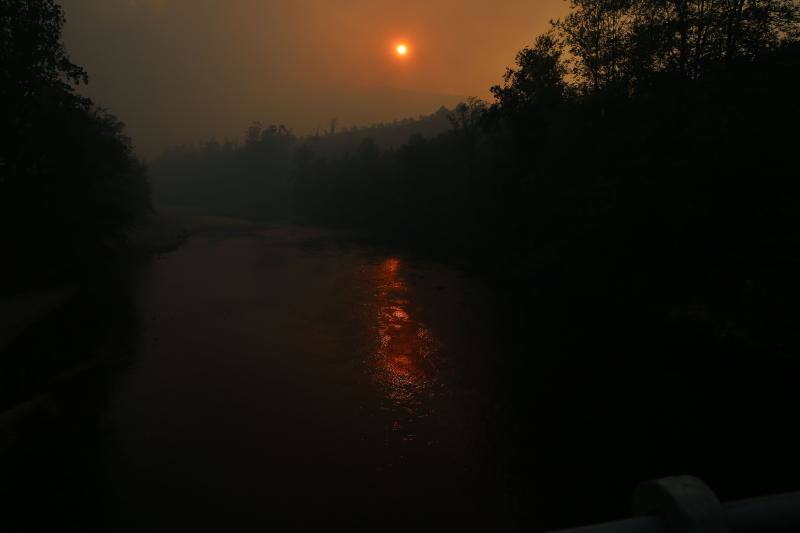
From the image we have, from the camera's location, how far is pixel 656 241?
101ft

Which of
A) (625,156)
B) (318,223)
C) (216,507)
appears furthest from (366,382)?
(318,223)

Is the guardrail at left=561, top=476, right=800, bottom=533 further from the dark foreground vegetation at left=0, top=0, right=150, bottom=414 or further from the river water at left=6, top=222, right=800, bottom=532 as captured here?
the dark foreground vegetation at left=0, top=0, right=150, bottom=414

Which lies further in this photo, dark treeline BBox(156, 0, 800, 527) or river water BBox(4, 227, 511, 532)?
dark treeline BBox(156, 0, 800, 527)

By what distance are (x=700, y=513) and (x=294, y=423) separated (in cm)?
1608

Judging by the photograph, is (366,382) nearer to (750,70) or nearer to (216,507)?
(216,507)

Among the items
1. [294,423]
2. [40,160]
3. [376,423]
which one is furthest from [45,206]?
[376,423]

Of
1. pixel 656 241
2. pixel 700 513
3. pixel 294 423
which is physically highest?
pixel 700 513

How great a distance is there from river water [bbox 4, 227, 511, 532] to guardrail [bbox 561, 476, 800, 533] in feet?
36.9

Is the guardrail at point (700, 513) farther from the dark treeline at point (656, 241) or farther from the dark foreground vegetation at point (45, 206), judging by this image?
the dark foreground vegetation at point (45, 206)

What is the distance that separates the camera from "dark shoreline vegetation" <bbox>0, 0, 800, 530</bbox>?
1556 cm

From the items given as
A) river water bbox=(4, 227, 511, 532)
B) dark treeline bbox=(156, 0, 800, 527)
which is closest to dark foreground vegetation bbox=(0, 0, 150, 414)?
river water bbox=(4, 227, 511, 532)

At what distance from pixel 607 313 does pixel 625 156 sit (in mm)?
12766

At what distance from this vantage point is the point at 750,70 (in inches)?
1015

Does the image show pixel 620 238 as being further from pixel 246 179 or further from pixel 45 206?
pixel 246 179
